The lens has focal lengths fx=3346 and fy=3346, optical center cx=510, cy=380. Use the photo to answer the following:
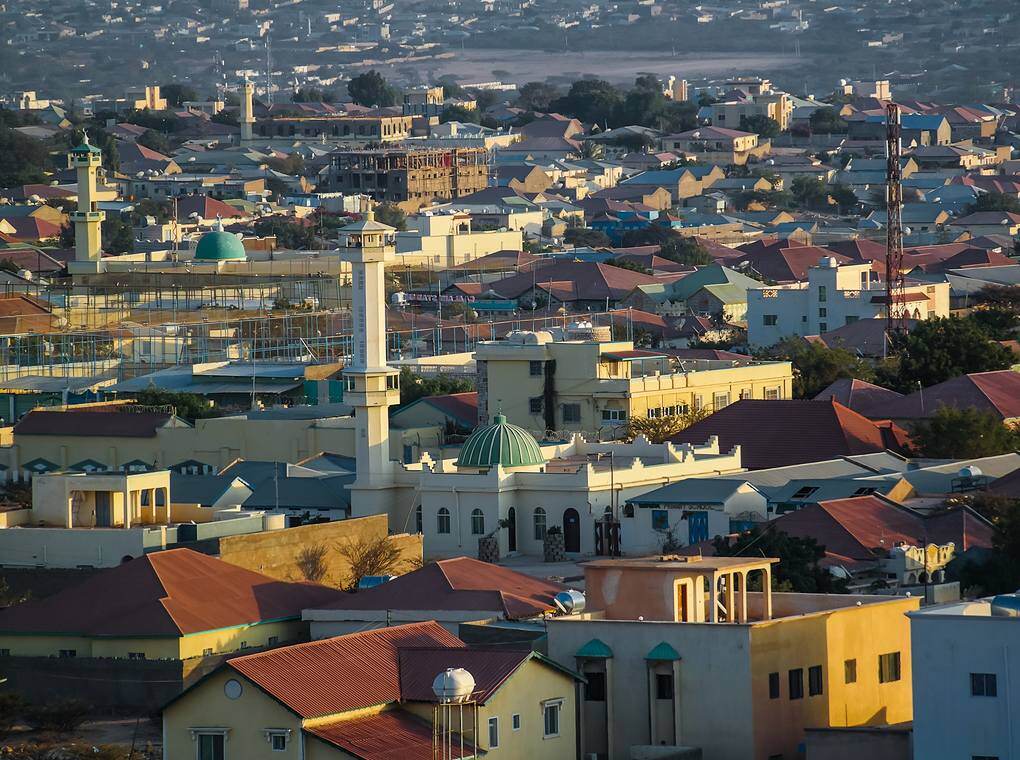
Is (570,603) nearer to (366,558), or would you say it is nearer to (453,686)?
(453,686)

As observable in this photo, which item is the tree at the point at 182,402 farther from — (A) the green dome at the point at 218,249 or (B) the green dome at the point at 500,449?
(A) the green dome at the point at 218,249

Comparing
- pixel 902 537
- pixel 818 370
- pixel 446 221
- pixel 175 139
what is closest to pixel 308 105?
pixel 175 139

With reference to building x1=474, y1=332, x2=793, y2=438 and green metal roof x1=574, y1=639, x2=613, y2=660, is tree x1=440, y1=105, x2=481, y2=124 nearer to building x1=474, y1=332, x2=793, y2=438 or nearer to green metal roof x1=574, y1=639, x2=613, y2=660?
building x1=474, y1=332, x2=793, y2=438

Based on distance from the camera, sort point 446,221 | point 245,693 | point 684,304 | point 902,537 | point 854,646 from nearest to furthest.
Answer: point 245,693
point 854,646
point 902,537
point 684,304
point 446,221

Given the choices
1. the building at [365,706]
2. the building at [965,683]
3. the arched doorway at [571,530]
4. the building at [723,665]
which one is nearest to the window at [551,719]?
the building at [365,706]

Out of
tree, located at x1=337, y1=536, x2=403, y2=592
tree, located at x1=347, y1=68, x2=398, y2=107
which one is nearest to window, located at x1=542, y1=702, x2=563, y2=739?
tree, located at x1=337, y1=536, x2=403, y2=592

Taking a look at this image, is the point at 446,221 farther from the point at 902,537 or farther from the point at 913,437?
the point at 902,537
